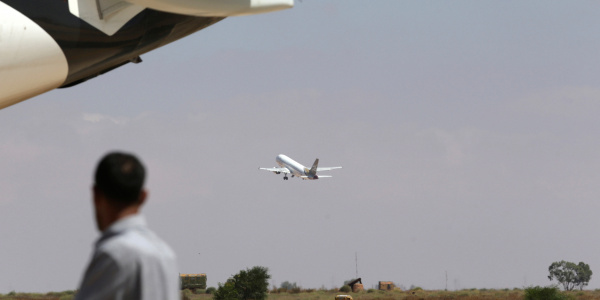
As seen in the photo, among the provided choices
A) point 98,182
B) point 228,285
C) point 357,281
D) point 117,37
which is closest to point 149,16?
point 117,37

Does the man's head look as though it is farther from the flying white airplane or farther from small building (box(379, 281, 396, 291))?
the flying white airplane

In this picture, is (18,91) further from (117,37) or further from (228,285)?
(228,285)

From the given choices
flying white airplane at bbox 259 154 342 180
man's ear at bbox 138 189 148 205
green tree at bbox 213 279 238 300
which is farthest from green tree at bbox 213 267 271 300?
man's ear at bbox 138 189 148 205

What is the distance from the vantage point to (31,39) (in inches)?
665

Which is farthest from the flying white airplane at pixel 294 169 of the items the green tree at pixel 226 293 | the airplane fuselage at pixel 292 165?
the green tree at pixel 226 293

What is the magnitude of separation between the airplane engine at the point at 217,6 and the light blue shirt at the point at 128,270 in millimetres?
11132

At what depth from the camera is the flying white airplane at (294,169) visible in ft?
461

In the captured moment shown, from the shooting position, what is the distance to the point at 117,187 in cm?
436

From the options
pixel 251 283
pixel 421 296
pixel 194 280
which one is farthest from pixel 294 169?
pixel 251 283

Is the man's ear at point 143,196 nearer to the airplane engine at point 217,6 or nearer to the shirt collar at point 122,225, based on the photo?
the shirt collar at point 122,225

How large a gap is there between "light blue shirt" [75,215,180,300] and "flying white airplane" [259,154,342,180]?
136 metres

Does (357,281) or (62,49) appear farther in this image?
(357,281)

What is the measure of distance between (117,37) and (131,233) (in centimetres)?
1456

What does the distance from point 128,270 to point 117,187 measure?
1.52 feet
